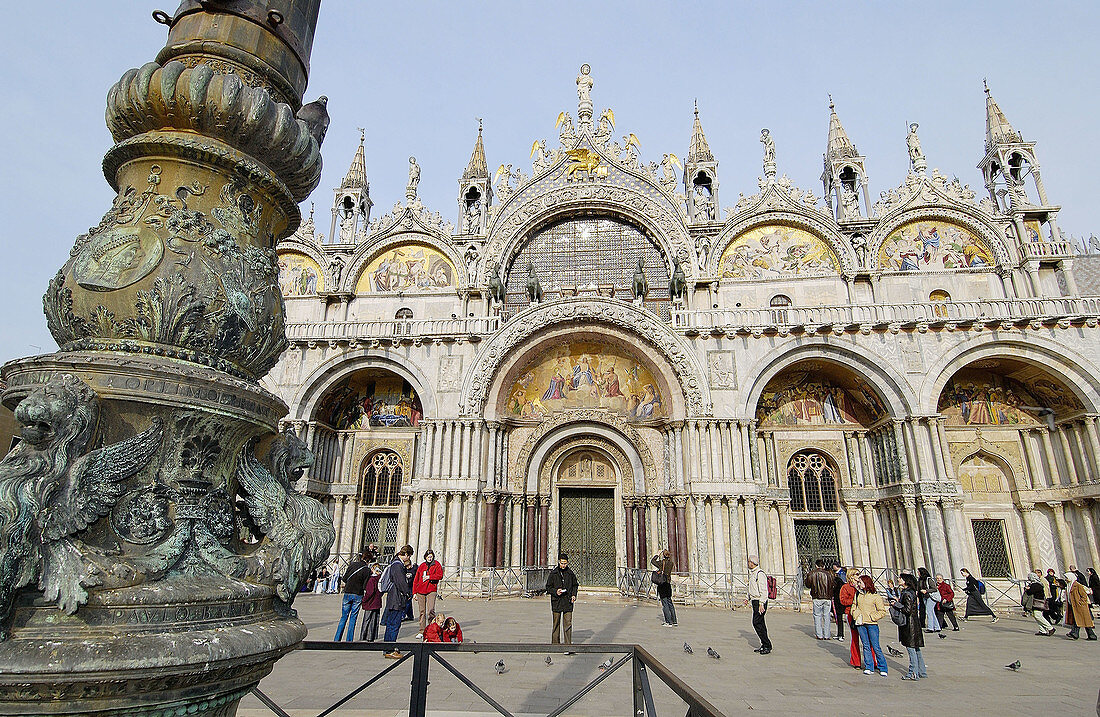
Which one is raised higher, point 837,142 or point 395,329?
point 837,142

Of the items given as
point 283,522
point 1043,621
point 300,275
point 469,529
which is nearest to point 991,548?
point 1043,621

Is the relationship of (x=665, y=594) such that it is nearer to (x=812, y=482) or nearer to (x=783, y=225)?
(x=812, y=482)

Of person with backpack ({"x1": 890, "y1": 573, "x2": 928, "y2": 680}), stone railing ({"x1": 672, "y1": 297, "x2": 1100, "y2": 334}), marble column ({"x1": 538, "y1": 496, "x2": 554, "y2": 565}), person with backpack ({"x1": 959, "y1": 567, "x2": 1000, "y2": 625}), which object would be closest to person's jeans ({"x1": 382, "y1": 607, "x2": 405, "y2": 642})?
person with backpack ({"x1": 890, "y1": 573, "x2": 928, "y2": 680})

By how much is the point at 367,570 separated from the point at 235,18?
8474mm

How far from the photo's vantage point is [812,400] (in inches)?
779

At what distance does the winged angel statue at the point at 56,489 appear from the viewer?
6.13 ft

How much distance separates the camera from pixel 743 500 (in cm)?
1739

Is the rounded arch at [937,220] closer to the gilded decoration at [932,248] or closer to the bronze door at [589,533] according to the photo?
the gilded decoration at [932,248]

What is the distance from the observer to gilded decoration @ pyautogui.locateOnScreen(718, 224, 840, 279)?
21109mm

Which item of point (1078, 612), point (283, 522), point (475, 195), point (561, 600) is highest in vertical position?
point (475, 195)

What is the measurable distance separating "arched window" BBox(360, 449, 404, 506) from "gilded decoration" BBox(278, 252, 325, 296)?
274 inches

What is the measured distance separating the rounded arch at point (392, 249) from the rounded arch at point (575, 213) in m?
1.33

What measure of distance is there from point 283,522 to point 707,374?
17.1 m

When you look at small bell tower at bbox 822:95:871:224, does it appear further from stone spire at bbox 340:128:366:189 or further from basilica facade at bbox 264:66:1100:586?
stone spire at bbox 340:128:366:189
